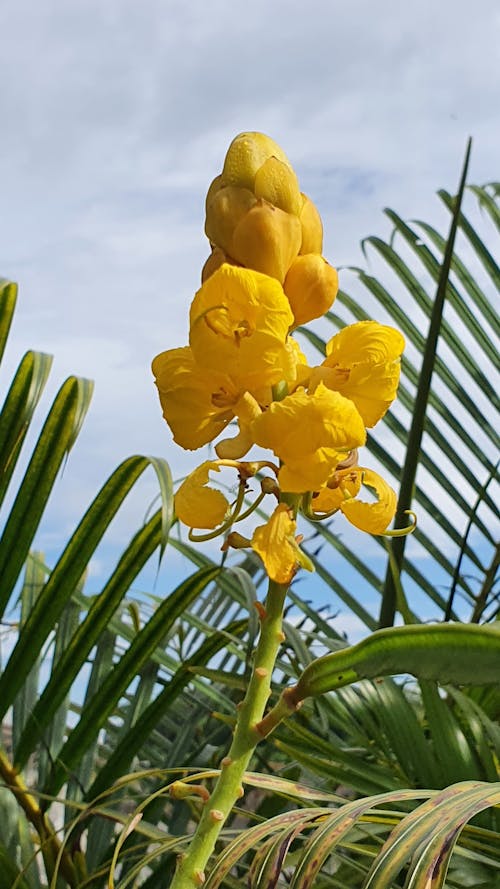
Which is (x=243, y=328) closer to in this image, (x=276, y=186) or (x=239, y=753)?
(x=276, y=186)

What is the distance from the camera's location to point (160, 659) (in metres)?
1.19

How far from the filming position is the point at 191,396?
1.64ft

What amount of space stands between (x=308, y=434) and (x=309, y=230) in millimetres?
136

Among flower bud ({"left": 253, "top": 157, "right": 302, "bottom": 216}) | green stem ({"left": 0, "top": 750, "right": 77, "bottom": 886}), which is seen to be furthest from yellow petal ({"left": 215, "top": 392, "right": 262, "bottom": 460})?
green stem ({"left": 0, "top": 750, "right": 77, "bottom": 886})

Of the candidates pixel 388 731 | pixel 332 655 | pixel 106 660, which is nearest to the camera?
pixel 332 655

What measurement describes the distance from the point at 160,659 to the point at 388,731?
13.5 inches

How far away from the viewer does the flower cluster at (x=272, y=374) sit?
461 mm

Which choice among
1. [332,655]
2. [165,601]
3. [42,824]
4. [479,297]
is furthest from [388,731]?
[479,297]

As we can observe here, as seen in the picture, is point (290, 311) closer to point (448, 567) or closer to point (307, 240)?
point (307, 240)

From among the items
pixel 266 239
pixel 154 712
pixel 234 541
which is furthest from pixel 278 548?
pixel 154 712

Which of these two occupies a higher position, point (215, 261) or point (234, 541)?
point (215, 261)

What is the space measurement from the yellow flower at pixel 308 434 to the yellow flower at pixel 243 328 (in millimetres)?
24

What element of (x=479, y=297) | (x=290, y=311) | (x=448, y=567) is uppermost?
(x=479, y=297)

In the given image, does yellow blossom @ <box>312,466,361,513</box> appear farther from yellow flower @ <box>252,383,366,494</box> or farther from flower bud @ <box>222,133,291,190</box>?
flower bud @ <box>222,133,291,190</box>
